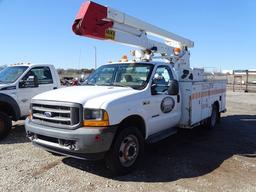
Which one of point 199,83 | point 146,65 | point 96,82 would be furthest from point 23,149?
point 199,83

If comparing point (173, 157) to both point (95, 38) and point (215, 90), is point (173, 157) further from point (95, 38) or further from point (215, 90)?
point (215, 90)

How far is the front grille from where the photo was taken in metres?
4.64

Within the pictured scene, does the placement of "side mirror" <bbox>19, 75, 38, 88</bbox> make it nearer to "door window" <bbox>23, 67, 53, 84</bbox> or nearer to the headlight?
"door window" <bbox>23, 67, 53, 84</bbox>

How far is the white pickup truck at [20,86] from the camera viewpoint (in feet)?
24.6

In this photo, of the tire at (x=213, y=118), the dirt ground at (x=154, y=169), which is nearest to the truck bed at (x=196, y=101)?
the tire at (x=213, y=118)

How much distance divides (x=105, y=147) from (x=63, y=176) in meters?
1.02

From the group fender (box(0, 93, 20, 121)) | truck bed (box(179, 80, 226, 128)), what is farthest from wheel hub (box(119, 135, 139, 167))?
fender (box(0, 93, 20, 121))

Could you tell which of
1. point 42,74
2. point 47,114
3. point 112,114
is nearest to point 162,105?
point 112,114

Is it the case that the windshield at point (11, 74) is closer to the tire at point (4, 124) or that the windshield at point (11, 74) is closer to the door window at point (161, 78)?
the tire at point (4, 124)

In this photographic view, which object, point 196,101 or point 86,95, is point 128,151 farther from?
point 196,101

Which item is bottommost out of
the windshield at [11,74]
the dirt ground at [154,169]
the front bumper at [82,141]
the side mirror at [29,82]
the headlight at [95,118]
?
the dirt ground at [154,169]

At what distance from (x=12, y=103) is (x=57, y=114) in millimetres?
3364

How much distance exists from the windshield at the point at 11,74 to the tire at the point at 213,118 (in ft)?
19.1

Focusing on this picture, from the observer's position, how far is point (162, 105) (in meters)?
6.10
